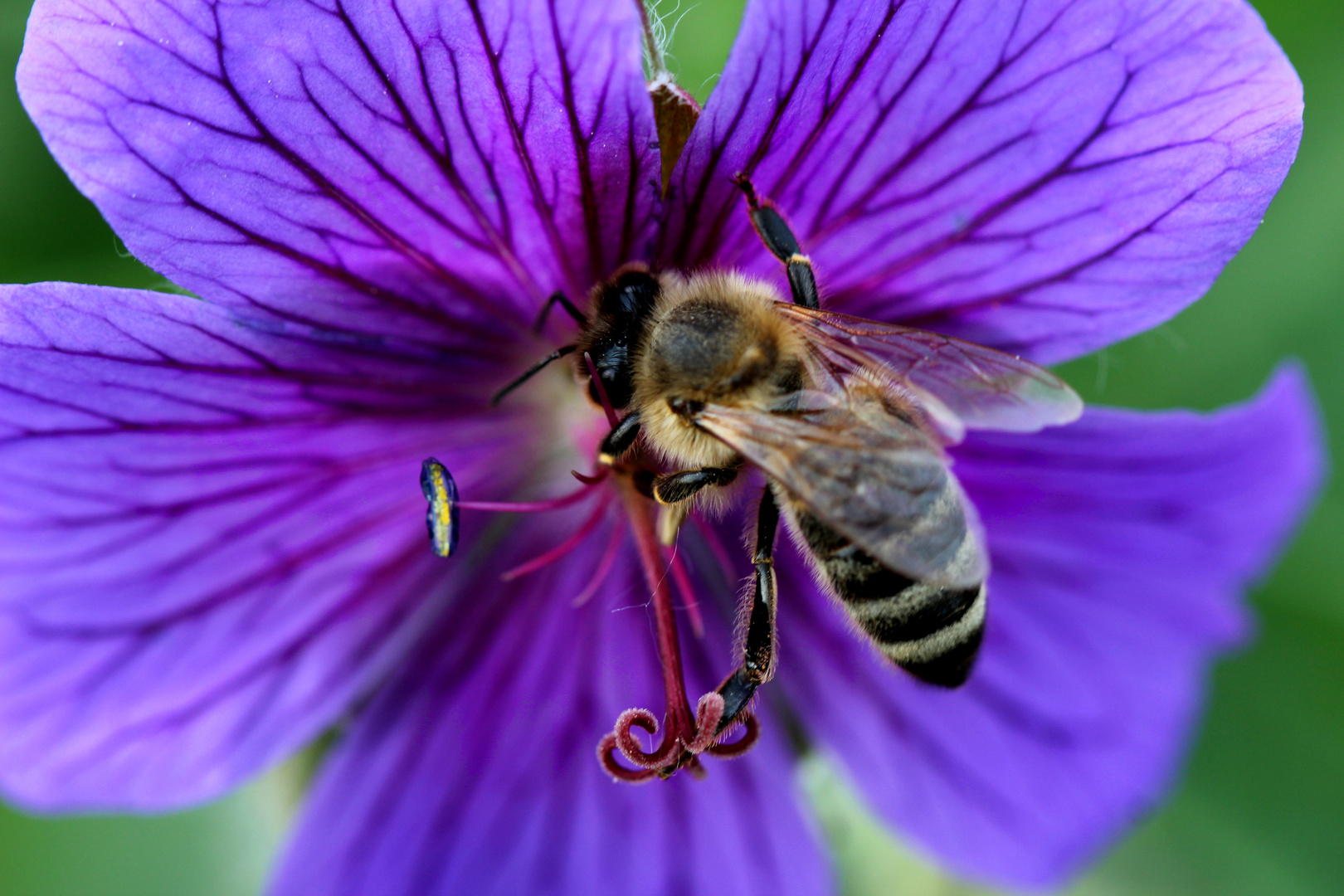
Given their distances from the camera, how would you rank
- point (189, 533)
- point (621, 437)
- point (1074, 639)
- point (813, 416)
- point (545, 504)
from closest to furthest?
1. point (813, 416)
2. point (621, 437)
3. point (189, 533)
4. point (545, 504)
5. point (1074, 639)

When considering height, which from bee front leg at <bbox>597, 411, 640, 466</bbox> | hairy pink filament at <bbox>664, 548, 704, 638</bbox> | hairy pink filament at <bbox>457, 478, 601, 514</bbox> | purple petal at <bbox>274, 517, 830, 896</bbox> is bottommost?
purple petal at <bbox>274, 517, 830, 896</bbox>

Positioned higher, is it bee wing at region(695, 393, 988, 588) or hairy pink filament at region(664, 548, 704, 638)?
bee wing at region(695, 393, 988, 588)

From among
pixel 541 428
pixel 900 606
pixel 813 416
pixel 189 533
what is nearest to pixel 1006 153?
pixel 813 416

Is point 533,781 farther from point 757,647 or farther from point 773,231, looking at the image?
point 773,231

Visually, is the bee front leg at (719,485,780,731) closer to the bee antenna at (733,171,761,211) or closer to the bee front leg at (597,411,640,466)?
the bee front leg at (597,411,640,466)

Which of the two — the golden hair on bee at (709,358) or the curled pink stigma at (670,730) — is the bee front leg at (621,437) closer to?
the golden hair on bee at (709,358)

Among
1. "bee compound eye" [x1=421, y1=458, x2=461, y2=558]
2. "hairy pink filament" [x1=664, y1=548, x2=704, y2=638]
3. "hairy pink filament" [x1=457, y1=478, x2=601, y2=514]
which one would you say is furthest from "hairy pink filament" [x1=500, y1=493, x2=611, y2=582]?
"bee compound eye" [x1=421, y1=458, x2=461, y2=558]
